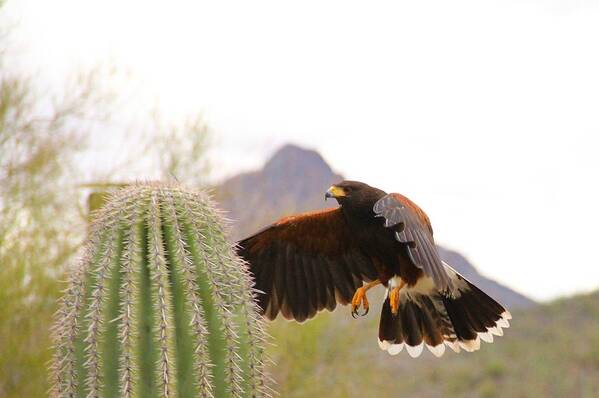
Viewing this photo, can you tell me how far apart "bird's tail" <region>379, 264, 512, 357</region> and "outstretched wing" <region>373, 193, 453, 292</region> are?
4.61ft

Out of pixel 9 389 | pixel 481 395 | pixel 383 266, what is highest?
pixel 383 266

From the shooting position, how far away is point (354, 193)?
5746 millimetres

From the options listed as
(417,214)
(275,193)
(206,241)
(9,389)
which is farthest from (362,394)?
(206,241)

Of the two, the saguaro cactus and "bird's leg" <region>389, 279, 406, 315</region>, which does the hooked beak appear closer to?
"bird's leg" <region>389, 279, 406, 315</region>

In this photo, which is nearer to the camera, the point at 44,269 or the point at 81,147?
the point at 44,269

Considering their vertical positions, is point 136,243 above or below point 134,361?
above

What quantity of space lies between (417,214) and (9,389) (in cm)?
862

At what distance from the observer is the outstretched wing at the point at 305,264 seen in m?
6.15

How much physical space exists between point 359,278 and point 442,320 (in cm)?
71

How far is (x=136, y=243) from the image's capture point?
362cm

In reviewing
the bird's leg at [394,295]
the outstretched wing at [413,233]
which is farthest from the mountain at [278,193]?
the outstretched wing at [413,233]

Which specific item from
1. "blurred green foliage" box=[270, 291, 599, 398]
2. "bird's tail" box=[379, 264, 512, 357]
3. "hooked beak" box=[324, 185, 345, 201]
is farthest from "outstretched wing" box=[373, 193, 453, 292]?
"blurred green foliage" box=[270, 291, 599, 398]

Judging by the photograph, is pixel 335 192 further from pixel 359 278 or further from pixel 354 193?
pixel 359 278

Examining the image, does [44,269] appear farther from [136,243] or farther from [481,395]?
[481,395]
